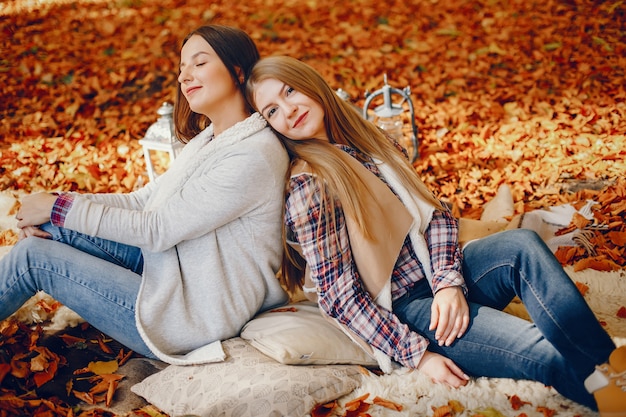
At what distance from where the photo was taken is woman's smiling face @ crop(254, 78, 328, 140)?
210 cm

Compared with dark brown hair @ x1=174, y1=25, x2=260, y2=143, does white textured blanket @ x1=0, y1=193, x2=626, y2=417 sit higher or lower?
lower

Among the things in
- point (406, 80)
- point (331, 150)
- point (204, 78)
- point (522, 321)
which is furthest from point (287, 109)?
point (406, 80)

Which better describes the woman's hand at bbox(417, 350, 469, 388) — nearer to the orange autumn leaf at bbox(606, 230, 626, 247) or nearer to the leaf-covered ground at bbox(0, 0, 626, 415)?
the leaf-covered ground at bbox(0, 0, 626, 415)

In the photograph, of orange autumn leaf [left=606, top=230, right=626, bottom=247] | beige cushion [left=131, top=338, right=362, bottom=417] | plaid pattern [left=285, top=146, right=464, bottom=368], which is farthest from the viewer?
orange autumn leaf [left=606, top=230, right=626, bottom=247]

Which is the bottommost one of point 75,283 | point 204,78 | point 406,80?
point 75,283

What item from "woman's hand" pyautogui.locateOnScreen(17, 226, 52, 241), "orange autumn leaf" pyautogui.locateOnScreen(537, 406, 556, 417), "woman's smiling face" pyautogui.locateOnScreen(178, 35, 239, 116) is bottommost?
"orange autumn leaf" pyautogui.locateOnScreen(537, 406, 556, 417)

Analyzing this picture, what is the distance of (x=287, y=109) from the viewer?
209 centimetres

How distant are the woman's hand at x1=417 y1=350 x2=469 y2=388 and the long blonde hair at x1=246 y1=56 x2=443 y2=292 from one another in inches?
17.8

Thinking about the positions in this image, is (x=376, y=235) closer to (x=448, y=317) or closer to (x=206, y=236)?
(x=448, y=317)

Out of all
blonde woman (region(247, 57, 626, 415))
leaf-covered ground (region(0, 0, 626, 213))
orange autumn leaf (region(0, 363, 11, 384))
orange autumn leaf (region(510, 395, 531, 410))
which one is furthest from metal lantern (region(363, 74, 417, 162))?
orange autumn leaf (region(0, 363, 11, 384))

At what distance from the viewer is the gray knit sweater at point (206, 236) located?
6.47 feet

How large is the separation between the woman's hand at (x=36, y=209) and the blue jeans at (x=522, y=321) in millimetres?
1210

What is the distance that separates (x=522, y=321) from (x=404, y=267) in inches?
16.5

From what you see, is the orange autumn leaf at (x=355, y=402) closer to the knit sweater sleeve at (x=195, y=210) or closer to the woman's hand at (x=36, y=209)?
the knit sweater sleeve at (x=195, y=210)
